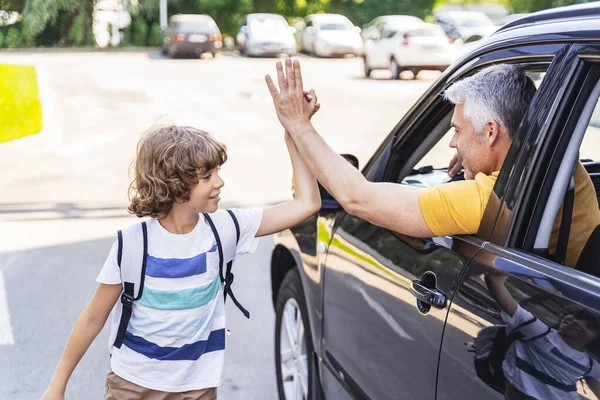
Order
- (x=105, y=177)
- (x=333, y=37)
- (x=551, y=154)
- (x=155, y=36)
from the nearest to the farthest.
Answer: (x=551, y=154)
(x=105, y=177)
(x=333, y=37)
(x=155, y=36)

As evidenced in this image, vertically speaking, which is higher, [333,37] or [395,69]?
[395,69]

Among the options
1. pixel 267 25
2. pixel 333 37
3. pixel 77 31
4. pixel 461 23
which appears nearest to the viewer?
pixel 333 37

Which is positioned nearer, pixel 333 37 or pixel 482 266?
pixel 482 266

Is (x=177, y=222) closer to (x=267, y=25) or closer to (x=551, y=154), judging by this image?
(x=551, y=154)

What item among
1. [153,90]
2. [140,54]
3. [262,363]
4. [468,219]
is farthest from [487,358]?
[140,54]

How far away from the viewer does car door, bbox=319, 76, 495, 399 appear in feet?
7.76

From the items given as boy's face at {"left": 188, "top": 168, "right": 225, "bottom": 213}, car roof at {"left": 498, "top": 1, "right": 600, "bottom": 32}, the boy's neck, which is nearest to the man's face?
car roof at {"left": 498, "top": 1, "right": 600, "bottom": 32}

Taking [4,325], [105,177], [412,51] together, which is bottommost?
[412,51]

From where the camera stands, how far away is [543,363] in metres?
1.86

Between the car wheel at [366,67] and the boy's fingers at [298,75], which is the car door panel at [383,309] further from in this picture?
the car wheel at [366,67]

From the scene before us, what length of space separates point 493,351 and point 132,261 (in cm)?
110

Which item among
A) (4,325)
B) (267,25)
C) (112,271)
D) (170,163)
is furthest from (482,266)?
(267,25)

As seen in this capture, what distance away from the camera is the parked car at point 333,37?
108 ft

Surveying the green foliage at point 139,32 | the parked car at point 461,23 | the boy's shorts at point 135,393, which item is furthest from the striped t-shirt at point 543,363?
the green foliage at point 139,32
